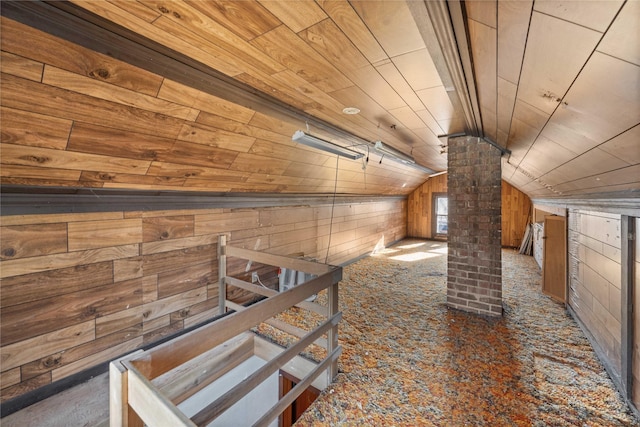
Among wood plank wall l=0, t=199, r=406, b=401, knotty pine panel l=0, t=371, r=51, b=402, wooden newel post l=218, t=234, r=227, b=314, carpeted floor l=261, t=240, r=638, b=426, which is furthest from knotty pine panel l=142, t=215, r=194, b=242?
carpeted floor l=261, t=240, r=638, b=426

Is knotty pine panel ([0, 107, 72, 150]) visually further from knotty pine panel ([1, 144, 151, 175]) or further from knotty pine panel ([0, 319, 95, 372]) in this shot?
knotty pine panel ([0, 319, 95, 372])

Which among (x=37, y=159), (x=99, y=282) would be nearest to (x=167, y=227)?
(x=99, y=282)

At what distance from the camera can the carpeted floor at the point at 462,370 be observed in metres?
1.64

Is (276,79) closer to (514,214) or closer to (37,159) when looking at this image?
(37,159)

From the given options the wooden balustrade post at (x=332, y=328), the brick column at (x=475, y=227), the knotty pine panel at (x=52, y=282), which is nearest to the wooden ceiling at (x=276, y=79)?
the knotty pine panel at (x=52, y=282)

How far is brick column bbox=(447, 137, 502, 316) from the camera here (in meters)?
2.84

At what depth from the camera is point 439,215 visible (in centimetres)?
793

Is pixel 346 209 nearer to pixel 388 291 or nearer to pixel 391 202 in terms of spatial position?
pixel 388 291

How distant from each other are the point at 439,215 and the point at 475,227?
17.5ft

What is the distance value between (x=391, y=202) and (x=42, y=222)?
6.71 metres

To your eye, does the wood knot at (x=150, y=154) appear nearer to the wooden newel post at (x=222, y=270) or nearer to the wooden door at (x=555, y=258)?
the wooden newel post at (x=222, y=270)

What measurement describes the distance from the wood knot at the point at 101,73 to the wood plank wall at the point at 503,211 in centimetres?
773

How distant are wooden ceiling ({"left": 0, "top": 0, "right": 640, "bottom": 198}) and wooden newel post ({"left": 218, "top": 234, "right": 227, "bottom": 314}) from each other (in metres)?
0.73

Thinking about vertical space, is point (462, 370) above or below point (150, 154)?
below
